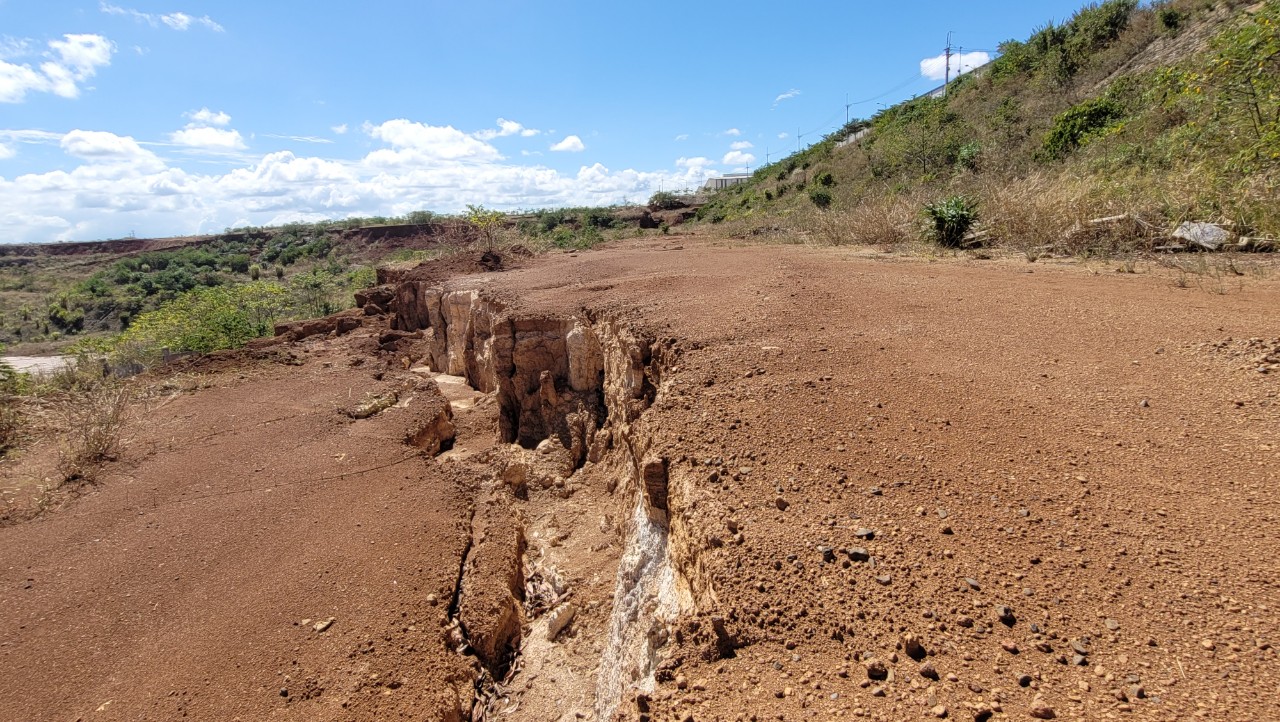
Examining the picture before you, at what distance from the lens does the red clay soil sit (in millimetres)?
1827

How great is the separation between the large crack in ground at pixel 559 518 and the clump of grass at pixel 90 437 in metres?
4.10

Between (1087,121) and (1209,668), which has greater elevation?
(1087,121)

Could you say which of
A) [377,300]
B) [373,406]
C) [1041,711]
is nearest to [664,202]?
[377,300]

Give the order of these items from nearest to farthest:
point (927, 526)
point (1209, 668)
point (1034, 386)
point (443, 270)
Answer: point (1209, 668), point (927, 526), point (1034, 386), point (443, 270)

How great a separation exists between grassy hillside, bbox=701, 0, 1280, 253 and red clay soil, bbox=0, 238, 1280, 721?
1.80 m

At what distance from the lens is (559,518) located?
630 centimetres

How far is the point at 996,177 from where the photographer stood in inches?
466

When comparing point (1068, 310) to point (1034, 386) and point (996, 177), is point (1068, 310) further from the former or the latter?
point (996, 177)

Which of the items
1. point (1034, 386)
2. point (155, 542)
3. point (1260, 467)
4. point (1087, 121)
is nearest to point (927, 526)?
point (1260, 467)

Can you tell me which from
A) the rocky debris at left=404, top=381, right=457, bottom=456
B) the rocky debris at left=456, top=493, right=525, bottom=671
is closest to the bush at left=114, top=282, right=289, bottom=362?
the rocky debris at left=404, top=381, right=457, bottom=456

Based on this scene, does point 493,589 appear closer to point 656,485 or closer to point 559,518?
point 559,518

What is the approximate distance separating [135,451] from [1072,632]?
32.4ft

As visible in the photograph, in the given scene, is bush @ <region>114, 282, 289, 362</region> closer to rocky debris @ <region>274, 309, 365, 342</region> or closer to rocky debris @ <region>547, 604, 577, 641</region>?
rocky debris @ <region>274, 309, 365, 342</region>

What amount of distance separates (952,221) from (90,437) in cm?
1263
